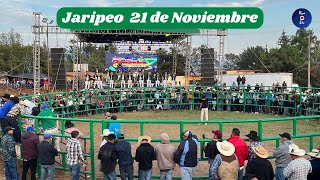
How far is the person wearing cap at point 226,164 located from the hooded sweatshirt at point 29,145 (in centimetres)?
405

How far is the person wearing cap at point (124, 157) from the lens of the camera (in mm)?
7398

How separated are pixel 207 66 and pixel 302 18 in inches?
295

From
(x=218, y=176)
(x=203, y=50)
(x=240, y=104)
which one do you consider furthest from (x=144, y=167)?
(x=203, y=50)

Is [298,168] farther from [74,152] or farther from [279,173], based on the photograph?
[74,152]

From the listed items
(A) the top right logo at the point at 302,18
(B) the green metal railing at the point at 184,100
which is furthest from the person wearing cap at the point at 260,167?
(A) the top right logo at the point at 302,18

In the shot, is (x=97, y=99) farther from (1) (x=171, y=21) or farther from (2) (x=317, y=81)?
(2) (x=317, y=81)

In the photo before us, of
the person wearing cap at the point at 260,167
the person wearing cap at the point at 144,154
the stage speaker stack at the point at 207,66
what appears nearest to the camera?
the person wearing cap at the point at 260,167

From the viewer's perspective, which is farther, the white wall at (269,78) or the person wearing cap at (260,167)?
the white wall at (269,78)

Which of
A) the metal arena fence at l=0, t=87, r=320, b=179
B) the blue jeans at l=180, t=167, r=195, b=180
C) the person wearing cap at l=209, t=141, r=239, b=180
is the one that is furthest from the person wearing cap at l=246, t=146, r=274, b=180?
the metal arena fence at l=0, t=87, r=320, b=179

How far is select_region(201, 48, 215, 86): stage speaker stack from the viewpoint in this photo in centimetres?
2830

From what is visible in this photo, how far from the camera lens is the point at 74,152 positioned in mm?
7637

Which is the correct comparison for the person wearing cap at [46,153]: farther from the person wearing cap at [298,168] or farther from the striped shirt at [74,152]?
the person wearing cap at [298,168]

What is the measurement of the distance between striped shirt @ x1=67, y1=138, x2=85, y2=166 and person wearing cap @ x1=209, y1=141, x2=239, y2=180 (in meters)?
2.74

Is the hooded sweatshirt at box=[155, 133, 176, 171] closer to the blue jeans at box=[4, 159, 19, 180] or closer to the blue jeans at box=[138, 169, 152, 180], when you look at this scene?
the blue jeans at box=[138, 169, 152, 180]
